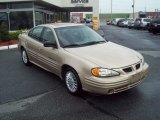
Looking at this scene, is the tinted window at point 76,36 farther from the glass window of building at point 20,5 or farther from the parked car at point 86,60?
the glass window of building at point 20,5

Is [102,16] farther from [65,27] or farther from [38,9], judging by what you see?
[65,27]

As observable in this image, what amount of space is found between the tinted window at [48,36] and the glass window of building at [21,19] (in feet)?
58.5

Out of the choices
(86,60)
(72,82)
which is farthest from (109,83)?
(72,82)

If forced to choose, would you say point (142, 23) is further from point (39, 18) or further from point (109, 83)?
point (109, 83)

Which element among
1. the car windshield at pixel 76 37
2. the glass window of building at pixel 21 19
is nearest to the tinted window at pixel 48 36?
the car windshield at pixel 76 37

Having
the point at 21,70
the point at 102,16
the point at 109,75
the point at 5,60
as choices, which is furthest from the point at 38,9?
the point at 102,16

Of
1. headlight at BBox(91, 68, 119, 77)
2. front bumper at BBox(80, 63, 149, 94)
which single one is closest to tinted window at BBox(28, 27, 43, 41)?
front bumper at BBox(80, 63, 149, 94)

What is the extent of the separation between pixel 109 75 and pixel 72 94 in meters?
1.17

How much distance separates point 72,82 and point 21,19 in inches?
794

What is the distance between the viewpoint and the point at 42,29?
788 cm

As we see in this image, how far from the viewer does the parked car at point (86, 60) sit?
539cm

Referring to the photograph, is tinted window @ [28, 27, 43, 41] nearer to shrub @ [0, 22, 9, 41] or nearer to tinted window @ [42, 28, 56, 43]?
tinted window @ [42, 28, 56, 43]

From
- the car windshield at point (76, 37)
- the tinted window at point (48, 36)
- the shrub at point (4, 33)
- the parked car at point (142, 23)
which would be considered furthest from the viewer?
the parked car at point (142, 23)

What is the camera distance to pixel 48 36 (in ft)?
24.3
